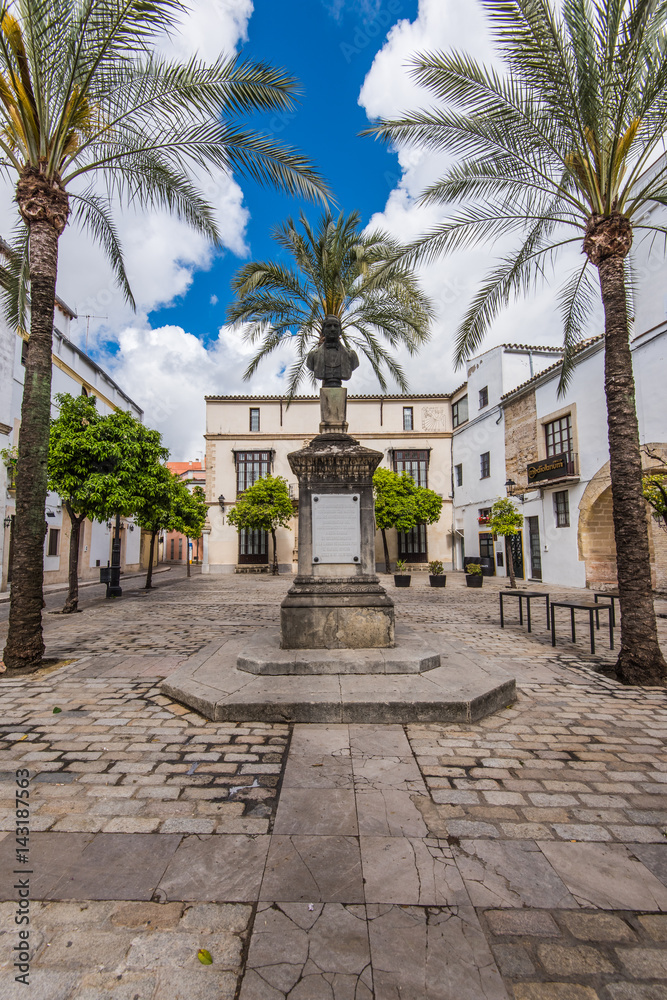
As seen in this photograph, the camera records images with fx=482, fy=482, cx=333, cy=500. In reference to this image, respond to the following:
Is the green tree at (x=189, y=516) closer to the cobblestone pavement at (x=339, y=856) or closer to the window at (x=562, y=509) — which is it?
the window at (x=562, y=509)

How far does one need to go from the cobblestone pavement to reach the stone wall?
16.6 m

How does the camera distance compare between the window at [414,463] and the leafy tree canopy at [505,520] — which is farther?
the window at [414,463]

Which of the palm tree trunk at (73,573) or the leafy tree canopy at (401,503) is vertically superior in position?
the leafy tree canopy at (401,503)

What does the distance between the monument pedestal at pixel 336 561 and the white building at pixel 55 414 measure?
8.84m

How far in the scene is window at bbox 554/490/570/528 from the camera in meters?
17.5

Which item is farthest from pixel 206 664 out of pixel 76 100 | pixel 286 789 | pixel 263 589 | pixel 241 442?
pixel 241 442

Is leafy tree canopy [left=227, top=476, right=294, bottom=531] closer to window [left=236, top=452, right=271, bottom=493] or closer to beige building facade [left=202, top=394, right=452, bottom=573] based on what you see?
beige building facade [left=202, top=394, right=452, bottom=573]

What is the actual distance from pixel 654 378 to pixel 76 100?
14.2 m

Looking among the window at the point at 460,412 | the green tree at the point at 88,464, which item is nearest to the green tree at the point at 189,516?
the green tree at the point at 88,464

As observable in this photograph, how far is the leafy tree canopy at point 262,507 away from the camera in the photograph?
970 inches

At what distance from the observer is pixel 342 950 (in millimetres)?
1782

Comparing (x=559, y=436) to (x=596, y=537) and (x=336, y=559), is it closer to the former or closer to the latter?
(x=596, y=537)

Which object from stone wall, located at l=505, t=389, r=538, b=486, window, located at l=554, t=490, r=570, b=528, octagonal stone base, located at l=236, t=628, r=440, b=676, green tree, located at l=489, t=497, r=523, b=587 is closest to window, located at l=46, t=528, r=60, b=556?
green tree, located at l=489, t=497, r=523, b=587

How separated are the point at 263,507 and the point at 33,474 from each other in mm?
18798
